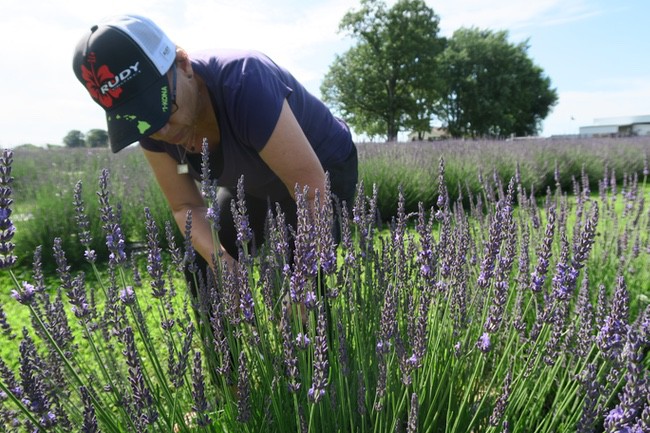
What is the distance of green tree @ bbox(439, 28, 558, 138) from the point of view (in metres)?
37.3

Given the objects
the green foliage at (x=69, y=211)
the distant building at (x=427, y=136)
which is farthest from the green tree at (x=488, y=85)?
the green foliage at (x=69, y=211)

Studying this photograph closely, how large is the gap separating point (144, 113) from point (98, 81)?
0.18 m

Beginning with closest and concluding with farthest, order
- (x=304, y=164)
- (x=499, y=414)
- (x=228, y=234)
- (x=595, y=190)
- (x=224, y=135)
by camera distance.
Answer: (x=499, y=414) → (x=304, y=164) → (x=224, y=135) → (x=228, y=234) → (x=595, y=190)

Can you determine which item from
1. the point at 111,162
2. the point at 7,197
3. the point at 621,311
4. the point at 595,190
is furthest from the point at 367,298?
Answer: the point at 595,190

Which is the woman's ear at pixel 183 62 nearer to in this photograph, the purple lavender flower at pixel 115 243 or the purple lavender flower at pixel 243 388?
the purple lavender flower at pixel 115 243

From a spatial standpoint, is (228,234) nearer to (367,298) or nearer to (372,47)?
(367,298)

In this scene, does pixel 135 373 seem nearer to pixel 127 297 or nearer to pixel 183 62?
pixel 127 297

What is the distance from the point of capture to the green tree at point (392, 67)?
1191 inches

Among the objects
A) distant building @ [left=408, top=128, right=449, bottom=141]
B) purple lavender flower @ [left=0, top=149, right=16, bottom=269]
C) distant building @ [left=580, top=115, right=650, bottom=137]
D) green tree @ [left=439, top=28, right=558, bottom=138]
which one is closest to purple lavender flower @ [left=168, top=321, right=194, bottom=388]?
purple lavender flower @ [left=0, top=149, right=16, bottom=269]

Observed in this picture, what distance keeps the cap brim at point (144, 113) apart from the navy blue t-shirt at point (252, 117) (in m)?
0.25

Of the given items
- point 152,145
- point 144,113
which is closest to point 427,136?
point 152,145

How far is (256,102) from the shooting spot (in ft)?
5.30

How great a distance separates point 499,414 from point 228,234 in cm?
159

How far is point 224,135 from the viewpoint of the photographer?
6.13 feet
